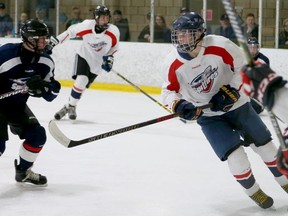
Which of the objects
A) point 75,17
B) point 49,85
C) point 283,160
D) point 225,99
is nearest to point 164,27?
point 75,17

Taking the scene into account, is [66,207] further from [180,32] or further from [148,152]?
[148,152]

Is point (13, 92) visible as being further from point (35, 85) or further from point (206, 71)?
point (206, 71)

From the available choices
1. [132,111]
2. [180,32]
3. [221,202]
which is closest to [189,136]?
[132,111]

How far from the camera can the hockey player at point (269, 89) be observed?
2.18m

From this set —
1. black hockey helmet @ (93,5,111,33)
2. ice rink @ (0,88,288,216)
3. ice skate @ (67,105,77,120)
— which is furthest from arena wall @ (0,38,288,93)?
ice rink @ (0,88,288,216)

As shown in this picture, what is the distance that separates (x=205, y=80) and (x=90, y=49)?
3343mm

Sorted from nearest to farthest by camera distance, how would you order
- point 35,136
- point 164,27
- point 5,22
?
point 35,136 < point 164,27 < point 5,22

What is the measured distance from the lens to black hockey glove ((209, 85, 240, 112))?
3.38 metres

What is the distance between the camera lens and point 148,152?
197 inches

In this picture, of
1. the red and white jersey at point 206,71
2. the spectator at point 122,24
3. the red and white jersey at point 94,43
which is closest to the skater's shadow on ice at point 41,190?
the red and white jersey at point 206,71

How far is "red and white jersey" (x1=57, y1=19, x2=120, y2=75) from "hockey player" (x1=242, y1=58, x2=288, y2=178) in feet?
14.7

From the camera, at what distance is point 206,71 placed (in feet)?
11.3

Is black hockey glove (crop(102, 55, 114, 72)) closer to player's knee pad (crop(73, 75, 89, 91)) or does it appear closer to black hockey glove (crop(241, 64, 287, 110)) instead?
player's knee pad (crop(73, 75, 89, 91))

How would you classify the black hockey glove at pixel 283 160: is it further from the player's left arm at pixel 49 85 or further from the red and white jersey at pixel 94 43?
the red and white jersey at pixel 94 43
